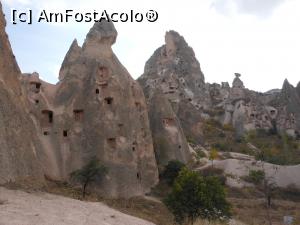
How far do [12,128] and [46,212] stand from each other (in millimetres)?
5811

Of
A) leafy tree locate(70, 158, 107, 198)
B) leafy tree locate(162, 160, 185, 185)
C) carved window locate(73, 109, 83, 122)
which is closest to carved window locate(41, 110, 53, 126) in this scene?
carved window locate(73, 109, 83, 122)

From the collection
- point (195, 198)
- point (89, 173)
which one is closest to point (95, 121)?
point (89, 173)

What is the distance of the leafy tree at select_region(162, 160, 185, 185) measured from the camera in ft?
82.7

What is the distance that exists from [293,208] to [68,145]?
13023mm

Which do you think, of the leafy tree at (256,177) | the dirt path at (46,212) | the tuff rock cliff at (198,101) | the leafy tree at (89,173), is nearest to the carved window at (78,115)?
the leafy tree at (89,173)

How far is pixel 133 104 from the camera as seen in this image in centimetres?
2464

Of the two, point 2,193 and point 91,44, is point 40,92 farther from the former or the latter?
point 2,193

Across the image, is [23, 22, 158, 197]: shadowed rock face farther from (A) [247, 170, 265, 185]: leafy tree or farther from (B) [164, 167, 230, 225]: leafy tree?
(A) [247, 170, 265, 185]: leafy tree

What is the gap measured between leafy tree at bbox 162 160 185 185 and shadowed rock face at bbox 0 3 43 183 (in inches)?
385

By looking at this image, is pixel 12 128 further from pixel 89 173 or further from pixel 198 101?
pixel 198 101

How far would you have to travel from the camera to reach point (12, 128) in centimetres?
1547

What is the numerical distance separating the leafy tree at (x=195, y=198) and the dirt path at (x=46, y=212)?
344 cm

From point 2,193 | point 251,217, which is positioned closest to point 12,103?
point 2,193

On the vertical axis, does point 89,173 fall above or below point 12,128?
below
